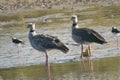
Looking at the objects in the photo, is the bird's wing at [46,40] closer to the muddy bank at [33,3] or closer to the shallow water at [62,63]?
the shallow water at [62,63]

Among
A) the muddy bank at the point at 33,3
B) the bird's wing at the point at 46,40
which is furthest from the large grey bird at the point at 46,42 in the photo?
the muddy bank at the point at 33,3

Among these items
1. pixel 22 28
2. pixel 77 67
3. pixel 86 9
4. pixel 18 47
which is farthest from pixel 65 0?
pixel 77 67

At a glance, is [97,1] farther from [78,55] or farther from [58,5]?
[78,55]

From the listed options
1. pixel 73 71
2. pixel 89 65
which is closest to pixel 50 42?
pixel 73 71

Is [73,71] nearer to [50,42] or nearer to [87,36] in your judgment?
[50,42]

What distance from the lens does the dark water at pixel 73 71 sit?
53.6 ft

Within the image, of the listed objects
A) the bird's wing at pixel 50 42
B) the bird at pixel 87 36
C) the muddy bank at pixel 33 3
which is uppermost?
the bird's wing at pixel 50 42

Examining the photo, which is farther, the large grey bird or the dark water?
the large grey bird

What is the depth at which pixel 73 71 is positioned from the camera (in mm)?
17406

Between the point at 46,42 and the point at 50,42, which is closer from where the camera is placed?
the point at 50,42

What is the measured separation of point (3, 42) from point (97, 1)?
14756 mm

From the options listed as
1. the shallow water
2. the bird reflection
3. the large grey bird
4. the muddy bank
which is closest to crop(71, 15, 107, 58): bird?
the bird reflection

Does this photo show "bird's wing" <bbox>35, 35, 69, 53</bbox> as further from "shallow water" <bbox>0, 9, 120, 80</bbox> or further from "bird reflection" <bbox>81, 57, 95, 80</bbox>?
"bird reflection" <bbox>81, 57, 95, 80</bbox>

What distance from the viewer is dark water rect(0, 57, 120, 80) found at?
16.3 m
